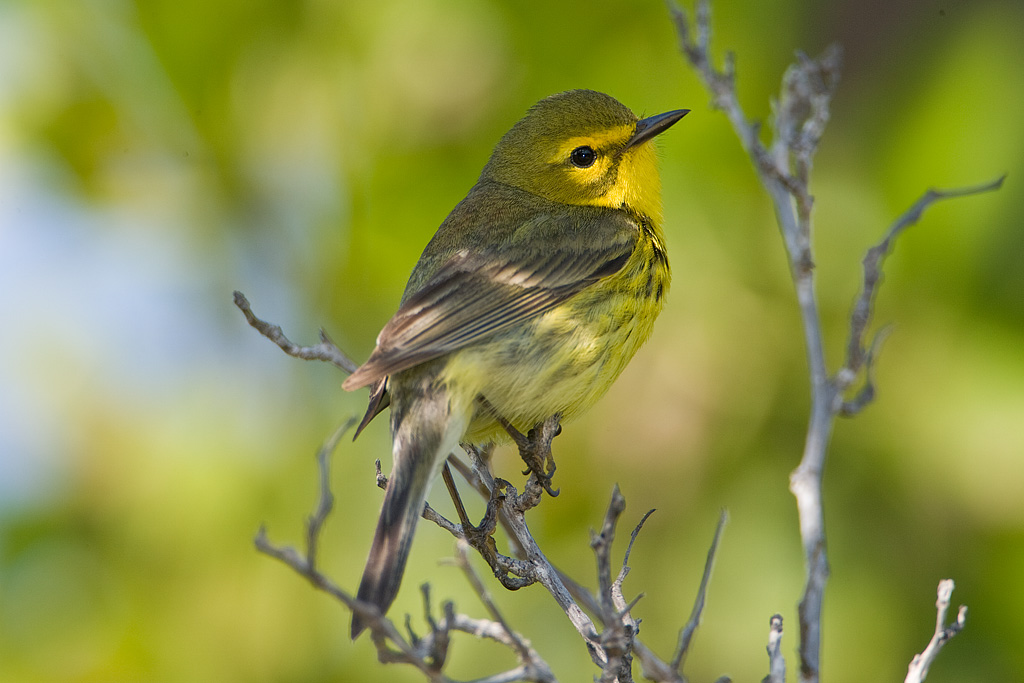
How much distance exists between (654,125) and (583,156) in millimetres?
327

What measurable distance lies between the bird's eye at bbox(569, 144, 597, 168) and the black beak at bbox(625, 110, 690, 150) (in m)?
0.16

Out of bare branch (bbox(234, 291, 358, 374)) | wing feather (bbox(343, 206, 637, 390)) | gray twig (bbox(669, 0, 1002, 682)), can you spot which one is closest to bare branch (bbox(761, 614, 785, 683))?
gray twig (bbox(669, 0, 1002, 682))

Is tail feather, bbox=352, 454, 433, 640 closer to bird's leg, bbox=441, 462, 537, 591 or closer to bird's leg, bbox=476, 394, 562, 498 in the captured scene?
bird's leg, bbox=441, 462, 537, 591

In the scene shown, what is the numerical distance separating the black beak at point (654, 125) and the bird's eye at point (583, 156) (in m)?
0.16

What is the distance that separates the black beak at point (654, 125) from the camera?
4.12 m

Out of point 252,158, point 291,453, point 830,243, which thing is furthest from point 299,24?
point 830,243

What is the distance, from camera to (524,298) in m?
3.68

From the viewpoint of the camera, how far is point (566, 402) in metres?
3.55

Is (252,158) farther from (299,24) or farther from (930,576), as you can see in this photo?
(930,576)

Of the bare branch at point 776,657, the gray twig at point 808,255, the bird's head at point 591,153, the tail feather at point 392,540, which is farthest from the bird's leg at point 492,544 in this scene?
the bird's head at point 591,153

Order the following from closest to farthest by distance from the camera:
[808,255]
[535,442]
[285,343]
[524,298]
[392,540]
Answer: [808,255] → [392,540] → [285,343] → [535,442] → [524,298]

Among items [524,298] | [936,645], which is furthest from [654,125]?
[936,645]

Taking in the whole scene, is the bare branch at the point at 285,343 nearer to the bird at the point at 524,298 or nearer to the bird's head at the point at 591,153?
the bird at the point at 524,298

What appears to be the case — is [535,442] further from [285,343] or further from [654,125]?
[654,125]
